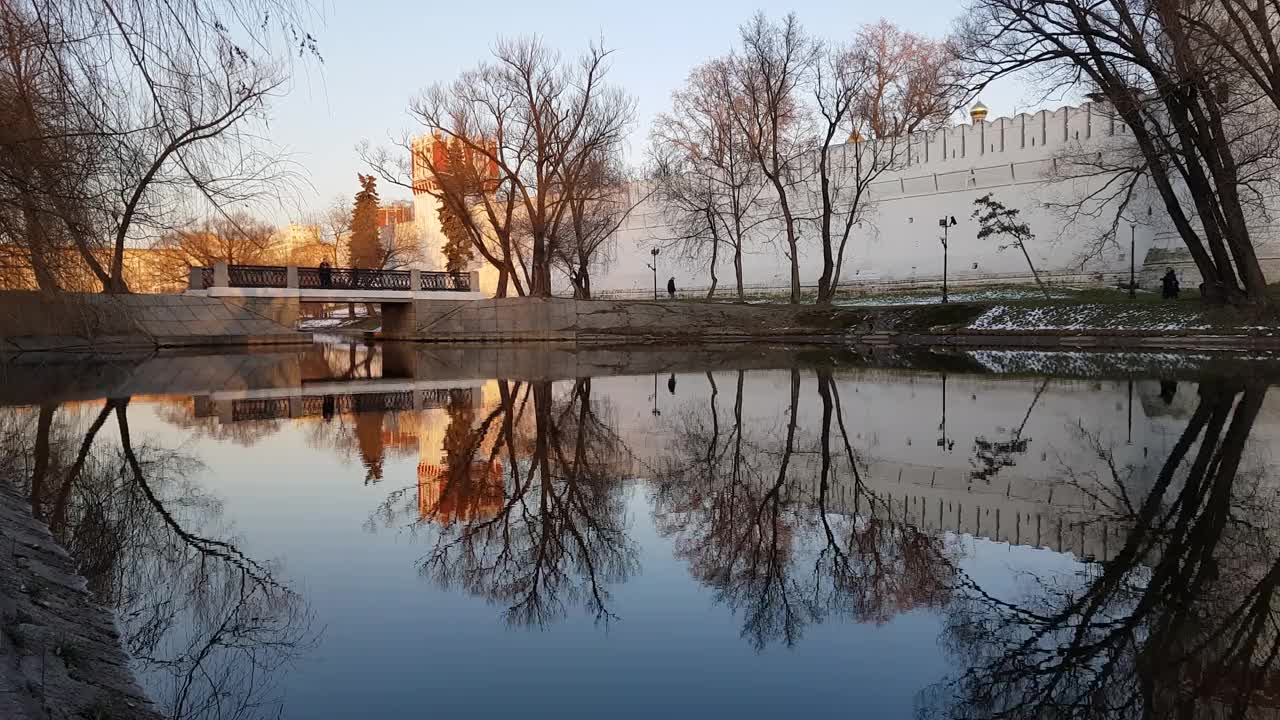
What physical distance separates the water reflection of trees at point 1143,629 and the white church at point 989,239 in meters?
25.2

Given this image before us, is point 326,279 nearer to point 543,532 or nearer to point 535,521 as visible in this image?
point 535,521

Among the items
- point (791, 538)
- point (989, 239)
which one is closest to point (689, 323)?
point (989, 239)

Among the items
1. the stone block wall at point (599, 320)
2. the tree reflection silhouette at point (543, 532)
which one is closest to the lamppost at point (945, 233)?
the stone block wall at point (599, 320)

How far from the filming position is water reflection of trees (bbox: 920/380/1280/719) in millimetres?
2939

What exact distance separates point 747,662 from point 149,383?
1492 centimetres

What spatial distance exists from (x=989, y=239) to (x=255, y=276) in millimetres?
24426

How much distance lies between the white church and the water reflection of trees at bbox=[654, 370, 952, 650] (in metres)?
23.7

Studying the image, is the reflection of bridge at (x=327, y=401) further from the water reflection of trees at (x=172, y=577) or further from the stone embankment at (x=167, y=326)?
the stone embankment at (x=167, y=326)

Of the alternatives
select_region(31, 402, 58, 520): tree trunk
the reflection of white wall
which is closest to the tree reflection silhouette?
the reflection of white wall

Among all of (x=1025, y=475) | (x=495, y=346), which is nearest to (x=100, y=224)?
(x=1025, y=475)

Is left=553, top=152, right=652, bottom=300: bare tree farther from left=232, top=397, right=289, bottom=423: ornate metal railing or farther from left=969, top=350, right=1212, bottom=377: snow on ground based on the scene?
left=232, top=397, right=289, bottom=423: ornate metal railing

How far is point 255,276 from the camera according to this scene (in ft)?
101

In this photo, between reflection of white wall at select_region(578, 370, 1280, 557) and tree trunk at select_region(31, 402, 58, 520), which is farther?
tree trunk at select_region(31, 402, 58, 520)

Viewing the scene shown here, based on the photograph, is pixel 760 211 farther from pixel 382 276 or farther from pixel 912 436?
pixel 912 436
